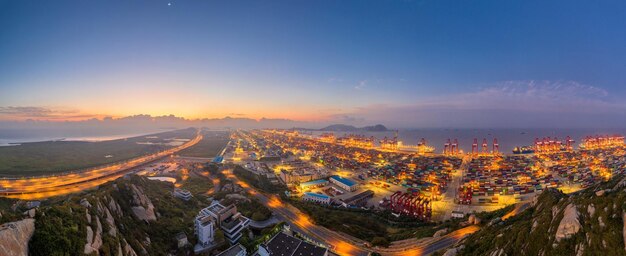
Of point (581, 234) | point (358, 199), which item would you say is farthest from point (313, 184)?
point (581, 234)

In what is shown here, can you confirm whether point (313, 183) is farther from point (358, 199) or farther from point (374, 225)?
point (374, 225)

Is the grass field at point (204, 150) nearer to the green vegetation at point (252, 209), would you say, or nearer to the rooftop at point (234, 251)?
the green vegetation at point (252, 209)

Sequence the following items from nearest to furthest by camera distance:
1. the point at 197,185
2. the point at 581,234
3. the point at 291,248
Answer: the point at 581,234 → the point at 291,248 → the point at 197,185

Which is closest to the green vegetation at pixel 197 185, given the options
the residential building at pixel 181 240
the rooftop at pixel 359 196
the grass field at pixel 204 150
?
the residential building at pixel 181 240

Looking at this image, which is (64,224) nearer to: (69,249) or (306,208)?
(69,249)

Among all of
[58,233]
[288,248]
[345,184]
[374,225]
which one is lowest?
[374,225]

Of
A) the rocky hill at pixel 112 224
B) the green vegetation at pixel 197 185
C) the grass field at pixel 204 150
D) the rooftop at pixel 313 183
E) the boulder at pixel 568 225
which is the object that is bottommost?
the rooftop at pixel 313 183

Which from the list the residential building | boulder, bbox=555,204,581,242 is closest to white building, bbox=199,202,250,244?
the residential building

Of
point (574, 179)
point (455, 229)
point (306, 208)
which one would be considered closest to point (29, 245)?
point (306, 208)
